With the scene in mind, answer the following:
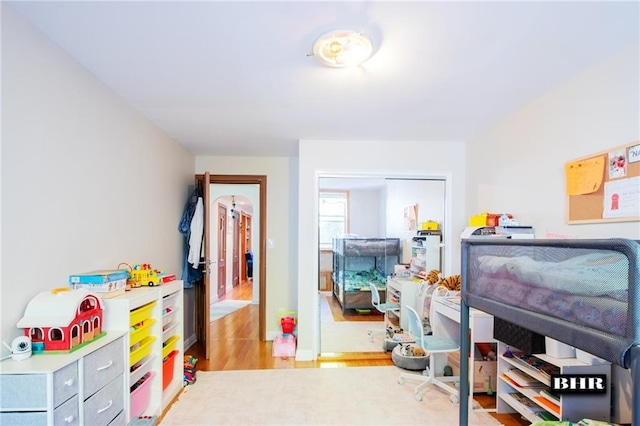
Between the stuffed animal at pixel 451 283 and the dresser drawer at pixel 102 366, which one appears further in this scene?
the stuffed animal at pixel 451 283

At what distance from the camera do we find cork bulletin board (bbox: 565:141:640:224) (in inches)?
66.4

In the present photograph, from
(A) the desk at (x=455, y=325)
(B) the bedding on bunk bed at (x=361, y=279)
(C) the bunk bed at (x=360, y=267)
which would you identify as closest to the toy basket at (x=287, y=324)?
(C) the bunk bed at (x=360, y=267)

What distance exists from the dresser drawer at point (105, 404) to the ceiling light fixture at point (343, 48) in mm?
2152

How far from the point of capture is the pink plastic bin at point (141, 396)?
2151 mm

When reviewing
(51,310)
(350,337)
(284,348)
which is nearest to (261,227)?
(284,348)

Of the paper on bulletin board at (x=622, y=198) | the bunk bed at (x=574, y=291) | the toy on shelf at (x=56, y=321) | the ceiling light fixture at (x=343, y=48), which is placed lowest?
the toy on shelf at (x=56, y=321)

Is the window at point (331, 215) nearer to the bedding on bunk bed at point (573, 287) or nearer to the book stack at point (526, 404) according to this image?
the book stack at point (526, 404)

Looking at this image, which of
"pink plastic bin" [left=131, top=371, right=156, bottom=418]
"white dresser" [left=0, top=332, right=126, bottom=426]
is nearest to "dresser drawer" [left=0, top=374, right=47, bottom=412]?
"white dresser" [left=0, top=332, right=126, bottom=426]

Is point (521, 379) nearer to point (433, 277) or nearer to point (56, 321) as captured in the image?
point (433, 277)

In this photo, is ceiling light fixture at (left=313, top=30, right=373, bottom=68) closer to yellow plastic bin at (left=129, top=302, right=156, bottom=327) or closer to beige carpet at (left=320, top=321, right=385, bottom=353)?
yellow plastic bin at (left=129, top=302, right=156, bottom=327)

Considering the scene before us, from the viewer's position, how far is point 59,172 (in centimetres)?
174

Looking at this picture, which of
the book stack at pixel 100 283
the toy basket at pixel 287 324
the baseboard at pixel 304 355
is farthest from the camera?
the toy basket at pixel 287 324

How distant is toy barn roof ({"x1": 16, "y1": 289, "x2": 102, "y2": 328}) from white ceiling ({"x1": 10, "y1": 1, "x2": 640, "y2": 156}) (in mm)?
1338

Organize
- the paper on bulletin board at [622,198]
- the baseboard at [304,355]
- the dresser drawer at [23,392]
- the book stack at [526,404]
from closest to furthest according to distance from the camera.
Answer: the dresser drawer at [23,392]
the paper on bulletin board at [622,198]
the book stack at [526,404]
the baseboard at [304,355]
